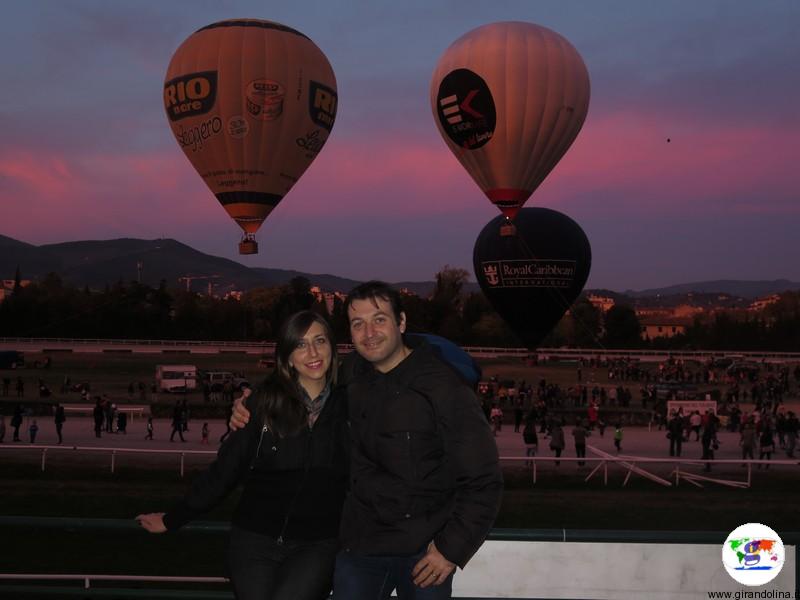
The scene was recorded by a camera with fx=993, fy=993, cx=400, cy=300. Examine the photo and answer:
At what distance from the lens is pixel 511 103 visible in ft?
117

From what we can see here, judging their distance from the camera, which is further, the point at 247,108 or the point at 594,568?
the point at 247,108

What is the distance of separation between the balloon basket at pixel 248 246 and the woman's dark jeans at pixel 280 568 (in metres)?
32.8

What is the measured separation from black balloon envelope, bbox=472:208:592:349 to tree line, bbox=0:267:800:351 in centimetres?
4199

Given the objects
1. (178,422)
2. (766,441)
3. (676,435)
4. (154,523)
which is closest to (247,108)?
(178,422)

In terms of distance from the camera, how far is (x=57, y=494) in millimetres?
19625

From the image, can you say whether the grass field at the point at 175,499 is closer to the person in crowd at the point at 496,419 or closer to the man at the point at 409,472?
the person in crowd at the point at 496,419

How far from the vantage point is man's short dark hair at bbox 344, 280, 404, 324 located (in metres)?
4.10

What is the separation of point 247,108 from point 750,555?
103ft

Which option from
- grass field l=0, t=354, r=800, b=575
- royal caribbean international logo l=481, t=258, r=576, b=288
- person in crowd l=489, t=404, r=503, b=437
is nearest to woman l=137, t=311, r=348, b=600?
grass field l=0, t=354, r=800, b=575

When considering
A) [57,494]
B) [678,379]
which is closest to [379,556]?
[57,494]

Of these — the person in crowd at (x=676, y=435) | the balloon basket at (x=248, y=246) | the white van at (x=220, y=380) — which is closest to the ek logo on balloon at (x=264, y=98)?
the balloon basket at (x=248, y=246)

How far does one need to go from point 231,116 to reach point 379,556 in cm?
3165

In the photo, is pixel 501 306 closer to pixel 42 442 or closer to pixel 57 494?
pixel 42 442

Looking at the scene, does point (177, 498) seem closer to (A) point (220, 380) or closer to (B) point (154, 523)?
(B) point (154, 523)
